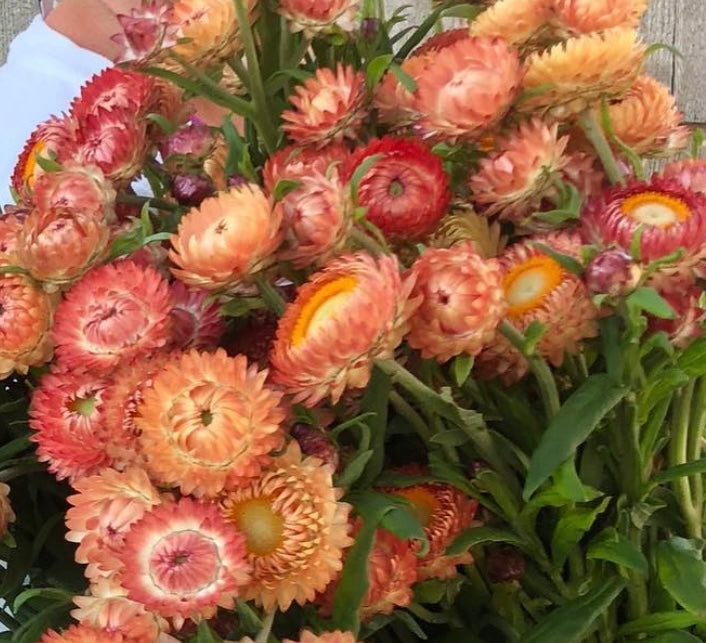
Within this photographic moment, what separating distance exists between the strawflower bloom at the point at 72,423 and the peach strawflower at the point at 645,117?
269 millimetres

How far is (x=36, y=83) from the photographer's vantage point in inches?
42.5

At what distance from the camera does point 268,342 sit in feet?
1.34

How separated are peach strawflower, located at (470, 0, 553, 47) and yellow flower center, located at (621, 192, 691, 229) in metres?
0.11

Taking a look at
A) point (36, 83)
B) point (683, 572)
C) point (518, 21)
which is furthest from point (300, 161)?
point (36, 83)

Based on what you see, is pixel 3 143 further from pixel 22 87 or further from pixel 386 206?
pixel 386 206

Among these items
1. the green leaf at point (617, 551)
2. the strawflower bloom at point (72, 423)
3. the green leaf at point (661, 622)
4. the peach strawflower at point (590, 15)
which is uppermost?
the peach strawflower at point (590, 15)

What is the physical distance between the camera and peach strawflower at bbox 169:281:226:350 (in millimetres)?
387

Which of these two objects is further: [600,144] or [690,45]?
[690,45]

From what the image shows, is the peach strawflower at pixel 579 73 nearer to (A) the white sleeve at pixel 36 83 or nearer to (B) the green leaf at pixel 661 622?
(B) the green leaf at pixel 661 622

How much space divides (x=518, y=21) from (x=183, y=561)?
11.6 inches

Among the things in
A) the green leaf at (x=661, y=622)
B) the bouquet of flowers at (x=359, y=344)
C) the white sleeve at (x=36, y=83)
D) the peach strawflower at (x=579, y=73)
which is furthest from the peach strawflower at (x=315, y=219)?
the white sleeve at (x=36, y=83)

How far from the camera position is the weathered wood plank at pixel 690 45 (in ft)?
4.09

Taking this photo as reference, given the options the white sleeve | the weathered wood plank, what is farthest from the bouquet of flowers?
the weathered wood plank

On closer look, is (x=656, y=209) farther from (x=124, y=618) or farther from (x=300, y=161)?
(x=124, y=618)
